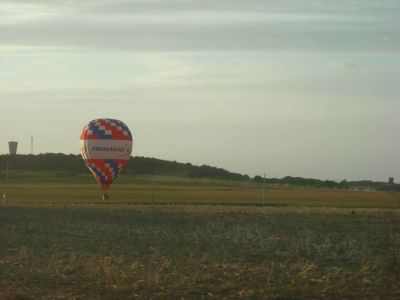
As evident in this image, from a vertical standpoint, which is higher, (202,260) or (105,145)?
(105,145)

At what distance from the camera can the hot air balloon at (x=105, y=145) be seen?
54000mm

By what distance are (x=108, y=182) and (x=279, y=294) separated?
44.0m

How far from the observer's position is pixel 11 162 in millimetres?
143750

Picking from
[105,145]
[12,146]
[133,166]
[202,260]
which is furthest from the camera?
[133,166]

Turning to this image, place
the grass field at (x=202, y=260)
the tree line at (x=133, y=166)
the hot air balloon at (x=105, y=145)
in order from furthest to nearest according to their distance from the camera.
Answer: the tree line at (x=133, y=166)
the hot air balloon at (x=105, y=145)
the grass field at (x=202, y=260)

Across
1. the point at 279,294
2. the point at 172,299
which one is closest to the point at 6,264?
the point at 172,299

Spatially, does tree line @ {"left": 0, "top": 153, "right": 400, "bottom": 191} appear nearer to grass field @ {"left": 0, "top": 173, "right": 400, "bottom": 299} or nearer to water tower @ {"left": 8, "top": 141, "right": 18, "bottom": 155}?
water tower @ {"left": 8, "top": 141, "right": 18, "bottom": 155}

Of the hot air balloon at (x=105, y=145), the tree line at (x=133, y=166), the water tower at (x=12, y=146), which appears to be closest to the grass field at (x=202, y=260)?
the hot air balloon at (x=105, y=145)

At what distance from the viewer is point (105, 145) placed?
54000 millimetres

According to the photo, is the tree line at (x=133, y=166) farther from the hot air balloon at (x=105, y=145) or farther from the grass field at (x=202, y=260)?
the grass field at (x=202, y=260)

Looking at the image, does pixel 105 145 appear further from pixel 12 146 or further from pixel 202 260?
pixel 12 146

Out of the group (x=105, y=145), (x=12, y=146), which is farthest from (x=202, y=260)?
(x=12, y=146)

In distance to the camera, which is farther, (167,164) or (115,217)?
(167,164)

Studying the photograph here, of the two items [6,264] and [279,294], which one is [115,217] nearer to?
[6,264]
